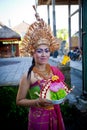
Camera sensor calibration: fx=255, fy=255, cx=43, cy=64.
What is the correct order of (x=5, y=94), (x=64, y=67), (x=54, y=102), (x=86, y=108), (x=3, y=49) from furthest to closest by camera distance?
(x=3, y=49) → (x=64, y=67) → (x=5, y=94) → (x=86, y=108) → (x=54, y=102)

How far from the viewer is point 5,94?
668 centimetres

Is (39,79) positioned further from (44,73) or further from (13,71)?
(13,71)

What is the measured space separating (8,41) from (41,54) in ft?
126

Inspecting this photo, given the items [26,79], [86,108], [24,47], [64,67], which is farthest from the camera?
[64,67]

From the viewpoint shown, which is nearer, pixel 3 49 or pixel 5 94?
pixel 5 94

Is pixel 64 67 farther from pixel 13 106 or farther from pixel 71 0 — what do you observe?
pixel 71 0

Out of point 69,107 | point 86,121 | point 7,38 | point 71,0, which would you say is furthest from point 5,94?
point 7,38

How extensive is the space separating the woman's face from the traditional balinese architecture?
35.5 metres

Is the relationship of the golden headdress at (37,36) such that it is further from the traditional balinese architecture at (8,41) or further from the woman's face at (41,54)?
the traditional balinese architecture at (8,41)

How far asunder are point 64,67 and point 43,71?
4.83 m

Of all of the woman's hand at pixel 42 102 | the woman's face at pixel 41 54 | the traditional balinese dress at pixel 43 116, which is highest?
the woman's face at pixel 41 54

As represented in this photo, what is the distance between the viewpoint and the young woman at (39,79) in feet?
7.82

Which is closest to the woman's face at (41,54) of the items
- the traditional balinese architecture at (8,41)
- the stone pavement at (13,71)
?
the stone pavement at (13,71)

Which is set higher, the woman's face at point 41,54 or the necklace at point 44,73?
the woman's face at point 41,54
